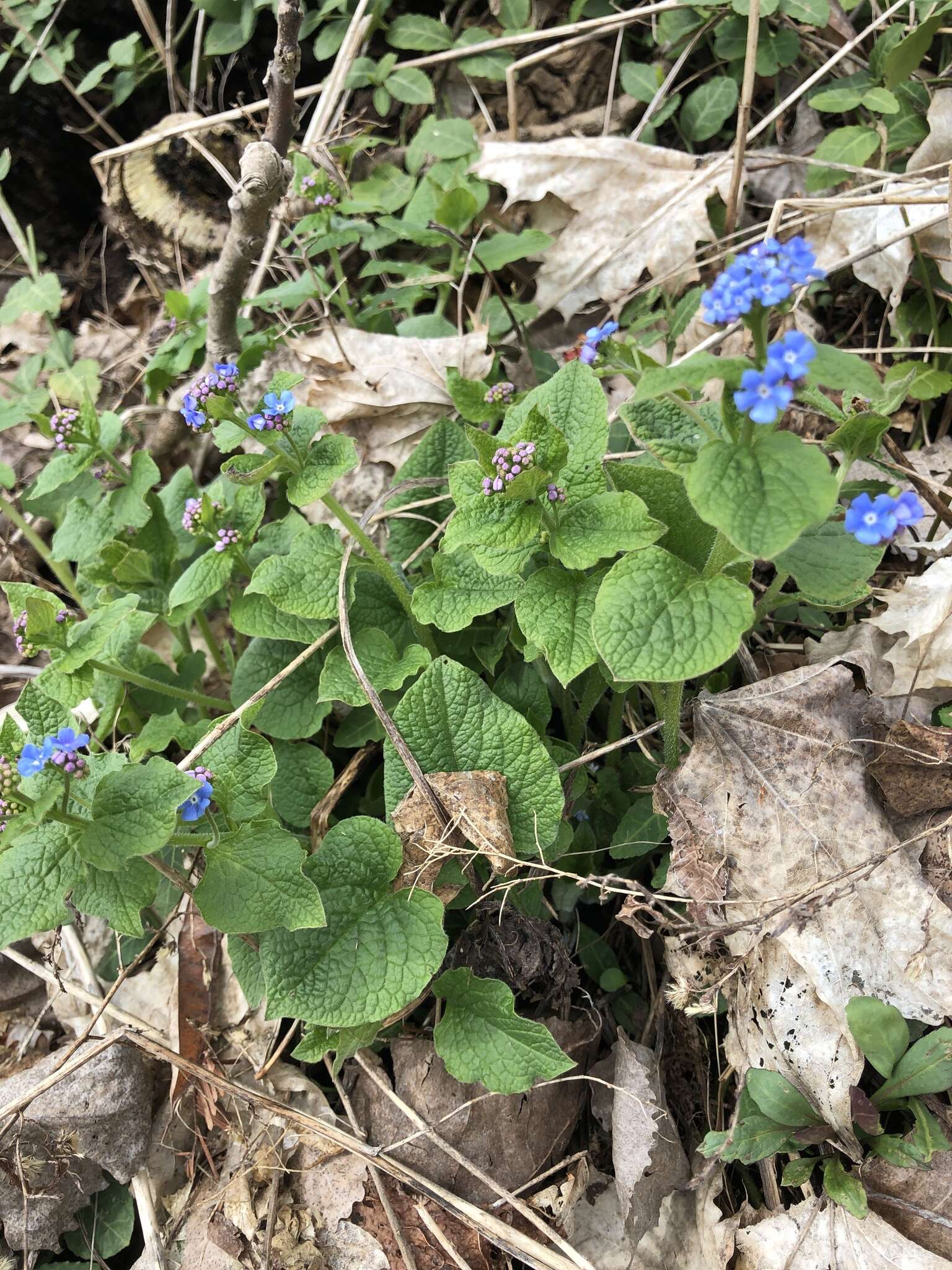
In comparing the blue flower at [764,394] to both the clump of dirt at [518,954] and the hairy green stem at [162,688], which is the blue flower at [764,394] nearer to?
the clump of dirt at [518,954]

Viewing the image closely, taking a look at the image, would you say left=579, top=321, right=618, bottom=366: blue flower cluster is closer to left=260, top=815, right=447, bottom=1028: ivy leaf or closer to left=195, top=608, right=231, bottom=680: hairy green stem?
left=260, top=815, right=447, bottom=1028: ivy leaf

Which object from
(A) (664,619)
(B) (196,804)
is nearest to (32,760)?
(B) (196,804)

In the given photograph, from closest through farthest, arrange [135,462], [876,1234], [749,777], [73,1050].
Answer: [876,1234], [749,777], [73,1050], [135,462]

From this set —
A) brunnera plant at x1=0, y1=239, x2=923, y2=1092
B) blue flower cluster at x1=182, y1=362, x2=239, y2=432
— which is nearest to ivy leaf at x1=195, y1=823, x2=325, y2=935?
brunnera plant at x1=0, y1=239, x2=923, y2=1092

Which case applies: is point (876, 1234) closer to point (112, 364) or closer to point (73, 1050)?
point (73, 1050)

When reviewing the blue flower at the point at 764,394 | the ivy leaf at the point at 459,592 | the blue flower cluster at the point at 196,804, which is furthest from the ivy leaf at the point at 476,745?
the blue flower at the point at 764,394

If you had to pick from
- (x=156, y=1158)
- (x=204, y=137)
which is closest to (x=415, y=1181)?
(x=156, y=1158)

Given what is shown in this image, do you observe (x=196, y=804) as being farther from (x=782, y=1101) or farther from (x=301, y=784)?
(x=782, y=1101)
